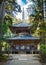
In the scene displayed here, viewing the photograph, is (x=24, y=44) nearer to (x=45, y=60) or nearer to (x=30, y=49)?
(x=30, y=49)

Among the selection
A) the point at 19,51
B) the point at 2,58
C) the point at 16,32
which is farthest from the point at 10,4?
the point at 16,32

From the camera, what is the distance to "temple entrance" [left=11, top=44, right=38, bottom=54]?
26.2 m

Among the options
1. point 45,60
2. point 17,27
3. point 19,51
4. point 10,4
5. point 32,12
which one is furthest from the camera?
point 17,27

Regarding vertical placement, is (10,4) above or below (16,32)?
above

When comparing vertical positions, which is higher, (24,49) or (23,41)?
(23,41)

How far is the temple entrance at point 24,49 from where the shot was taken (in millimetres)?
26172

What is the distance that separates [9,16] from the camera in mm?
18375

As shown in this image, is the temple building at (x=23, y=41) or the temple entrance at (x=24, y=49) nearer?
the temple entrance at (x=24, y=49)

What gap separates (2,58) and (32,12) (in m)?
5.66

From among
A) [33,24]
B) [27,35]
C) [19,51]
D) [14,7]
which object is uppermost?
[14,7]

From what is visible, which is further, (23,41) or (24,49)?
(23,41)

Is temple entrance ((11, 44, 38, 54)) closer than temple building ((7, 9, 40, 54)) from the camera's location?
Yes

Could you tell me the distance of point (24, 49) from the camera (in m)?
26.9

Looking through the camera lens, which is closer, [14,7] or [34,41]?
[14,7]
